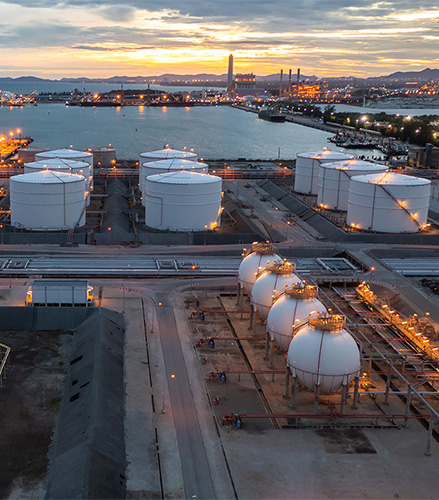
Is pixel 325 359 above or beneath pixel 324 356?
beneath

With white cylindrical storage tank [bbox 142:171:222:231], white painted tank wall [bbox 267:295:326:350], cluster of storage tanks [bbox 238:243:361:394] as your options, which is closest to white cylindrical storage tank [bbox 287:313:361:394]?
cluster of storage tanks [bbox 238:243:361:394]

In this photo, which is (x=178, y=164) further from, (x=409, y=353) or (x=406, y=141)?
(x=406, y=141)

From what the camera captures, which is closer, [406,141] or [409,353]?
[409,353]

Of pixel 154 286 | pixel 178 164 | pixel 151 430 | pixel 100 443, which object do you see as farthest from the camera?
pixel 178 164

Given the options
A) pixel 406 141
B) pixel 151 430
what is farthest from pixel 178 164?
pixel 406 141

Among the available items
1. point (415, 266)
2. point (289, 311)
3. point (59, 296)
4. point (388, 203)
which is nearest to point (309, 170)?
point (388, 203)

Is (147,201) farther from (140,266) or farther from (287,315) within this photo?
(287,315)

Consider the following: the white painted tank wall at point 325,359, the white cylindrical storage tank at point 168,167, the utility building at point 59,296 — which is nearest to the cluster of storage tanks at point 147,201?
the white cylindrical storage tank at point 168,167

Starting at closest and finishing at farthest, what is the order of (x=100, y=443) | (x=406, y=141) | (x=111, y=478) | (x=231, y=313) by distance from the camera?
(x=111, y=478) → (x=100, y=443) → (x=231, y=313) → (x=406, y=141)
